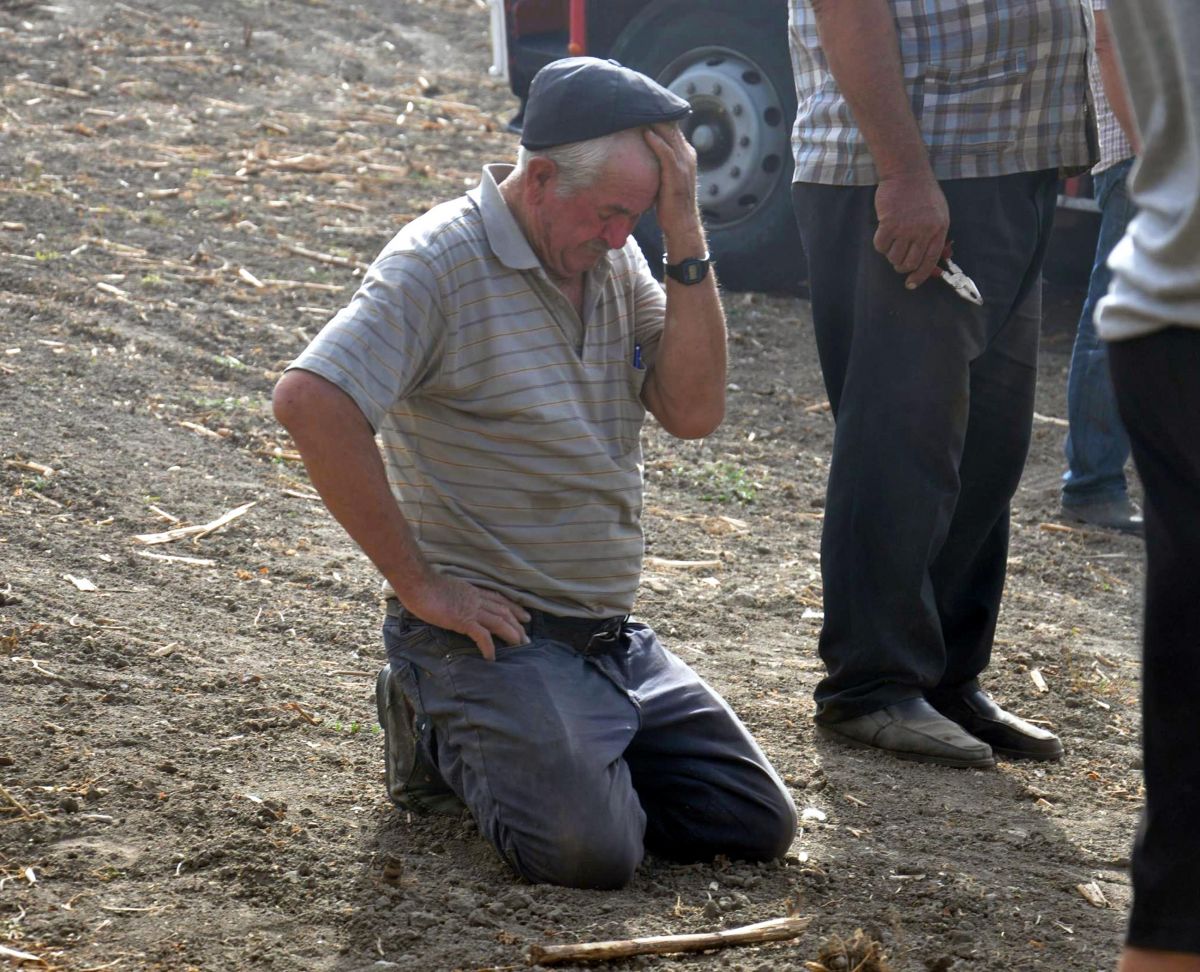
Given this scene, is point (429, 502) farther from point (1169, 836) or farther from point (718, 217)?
point (718, 217)

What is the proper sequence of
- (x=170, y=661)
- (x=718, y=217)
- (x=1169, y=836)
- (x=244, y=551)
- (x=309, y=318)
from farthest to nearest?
(x=718, y=217) < (x=309, y=318) < (x=244, y=551) < (x=170, y=661) < (x=1169, y=836)

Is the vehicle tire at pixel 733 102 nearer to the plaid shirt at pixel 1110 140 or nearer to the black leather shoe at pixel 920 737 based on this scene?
the plaid shirt at pixel 1110 140

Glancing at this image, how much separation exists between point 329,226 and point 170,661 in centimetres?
523

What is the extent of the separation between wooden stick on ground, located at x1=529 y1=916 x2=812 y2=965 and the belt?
742 mm

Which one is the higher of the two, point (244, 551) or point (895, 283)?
point (895, 283)

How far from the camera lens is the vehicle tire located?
7.57 meters

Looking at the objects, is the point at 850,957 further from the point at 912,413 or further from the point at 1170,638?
the point at 912,413

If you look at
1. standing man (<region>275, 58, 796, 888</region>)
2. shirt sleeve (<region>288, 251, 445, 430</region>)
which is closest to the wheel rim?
standing man (<region>275, 58, 796, 888</region>)

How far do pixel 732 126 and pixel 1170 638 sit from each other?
607 cm

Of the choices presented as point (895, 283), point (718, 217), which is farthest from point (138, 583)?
point (718, 217)

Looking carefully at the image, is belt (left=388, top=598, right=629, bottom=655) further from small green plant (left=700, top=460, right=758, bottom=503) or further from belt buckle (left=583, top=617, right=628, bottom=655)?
small green plant (left=700, top=460, right=758, bottom=503)

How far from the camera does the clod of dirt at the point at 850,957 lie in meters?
2.64

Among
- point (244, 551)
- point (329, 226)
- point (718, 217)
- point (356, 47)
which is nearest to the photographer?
point (244, 551)

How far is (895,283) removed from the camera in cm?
362
